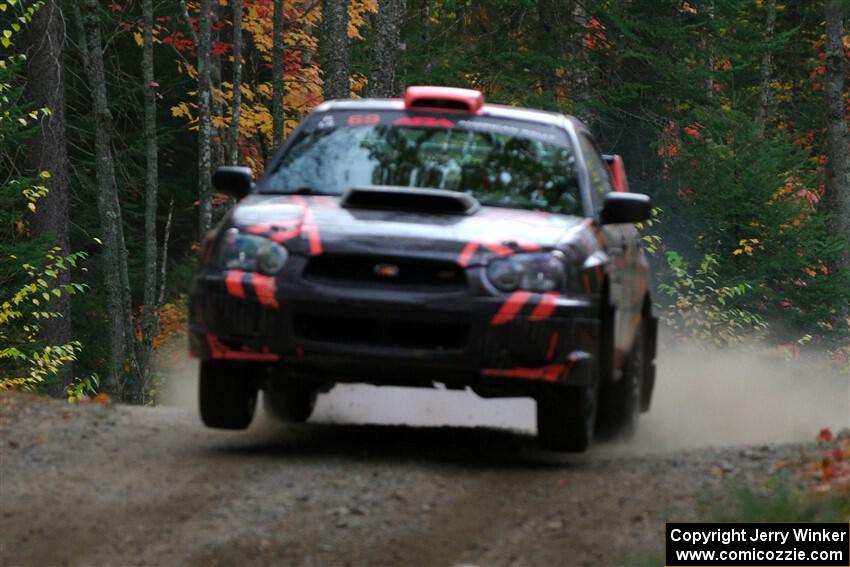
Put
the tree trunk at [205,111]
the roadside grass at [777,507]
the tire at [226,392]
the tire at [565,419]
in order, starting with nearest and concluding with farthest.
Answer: the roadside grass at [777,507] < the tire at [565,419] < the tire at [226,392] < the tree trunk at [205,111]

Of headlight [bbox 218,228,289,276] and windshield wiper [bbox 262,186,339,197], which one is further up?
windshield wiper [bbox 262,186,339,197]

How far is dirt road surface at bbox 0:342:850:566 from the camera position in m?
6.78

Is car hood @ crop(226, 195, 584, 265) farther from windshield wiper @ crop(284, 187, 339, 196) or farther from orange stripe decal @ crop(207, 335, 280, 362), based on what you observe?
orange stripe decal @ crop(207, 335, 280, 362)

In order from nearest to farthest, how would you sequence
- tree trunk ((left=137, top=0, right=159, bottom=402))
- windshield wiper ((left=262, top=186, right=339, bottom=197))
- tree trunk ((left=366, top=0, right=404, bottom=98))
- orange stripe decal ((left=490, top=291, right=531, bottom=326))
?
orange stripe decal ((left=490, top=291, right=531, bottom=326)), windshield wiper ((left=262, top=186, right=339, bottom=197)), tree trunk ((left=366, top=0, right=404, bottom=98)), tree trunk ((left=137, top=0, right=159, bottom=402))

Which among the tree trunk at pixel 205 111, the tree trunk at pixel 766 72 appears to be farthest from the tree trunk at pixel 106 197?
the tree trunk at pixel 766 72

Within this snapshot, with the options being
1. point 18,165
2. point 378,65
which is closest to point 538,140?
point 378,65

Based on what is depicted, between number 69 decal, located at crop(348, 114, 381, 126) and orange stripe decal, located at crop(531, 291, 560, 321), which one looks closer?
orange stripe decal, located at crop(531, 291, 560, 321)

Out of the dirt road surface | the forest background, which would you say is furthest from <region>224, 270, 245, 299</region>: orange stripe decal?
the forest background

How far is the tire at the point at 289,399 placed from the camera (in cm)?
1032

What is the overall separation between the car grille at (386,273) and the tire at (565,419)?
34.9 inches

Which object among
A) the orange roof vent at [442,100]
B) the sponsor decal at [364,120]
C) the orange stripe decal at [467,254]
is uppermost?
the orange roof vent at [442,100]

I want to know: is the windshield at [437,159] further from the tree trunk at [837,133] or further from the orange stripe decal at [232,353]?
the tree trunk at [837,133]

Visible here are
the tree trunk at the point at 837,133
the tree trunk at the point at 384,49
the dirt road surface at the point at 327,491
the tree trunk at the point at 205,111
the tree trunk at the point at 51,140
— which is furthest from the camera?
the tree trunk at the point at 837,133

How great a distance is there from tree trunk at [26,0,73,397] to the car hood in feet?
51.5
